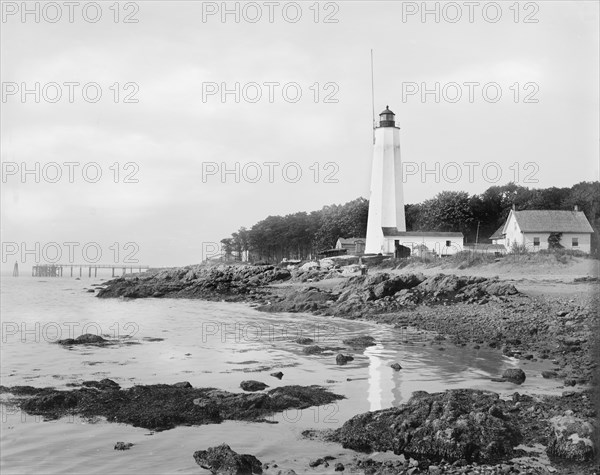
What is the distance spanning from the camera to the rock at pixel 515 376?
12.2 meters

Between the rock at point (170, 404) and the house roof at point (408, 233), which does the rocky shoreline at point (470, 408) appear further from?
the house roof at point (408, 233)

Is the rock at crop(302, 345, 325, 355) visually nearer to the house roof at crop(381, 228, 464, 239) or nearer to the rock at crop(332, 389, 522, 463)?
the rock at crop(332, 389, 522, 463)

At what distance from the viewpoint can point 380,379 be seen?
1316 cm

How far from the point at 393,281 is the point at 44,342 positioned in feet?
51.9

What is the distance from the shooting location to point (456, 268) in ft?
125

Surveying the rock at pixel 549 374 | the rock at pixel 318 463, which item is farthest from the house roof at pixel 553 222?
the rock at pixel 318 463

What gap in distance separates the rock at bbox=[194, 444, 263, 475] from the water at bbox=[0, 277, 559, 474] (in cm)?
20

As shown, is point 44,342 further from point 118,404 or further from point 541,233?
point 541,233

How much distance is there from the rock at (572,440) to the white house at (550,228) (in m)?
47.9

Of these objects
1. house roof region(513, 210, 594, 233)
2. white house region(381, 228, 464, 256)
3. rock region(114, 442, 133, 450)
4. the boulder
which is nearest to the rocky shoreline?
rock region(114, 442, 133, 450)

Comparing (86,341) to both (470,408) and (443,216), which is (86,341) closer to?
(470,408)

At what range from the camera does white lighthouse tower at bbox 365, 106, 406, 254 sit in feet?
194

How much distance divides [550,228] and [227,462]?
52583 mm

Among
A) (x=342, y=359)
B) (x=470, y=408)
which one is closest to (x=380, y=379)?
(x=342, y=359)
